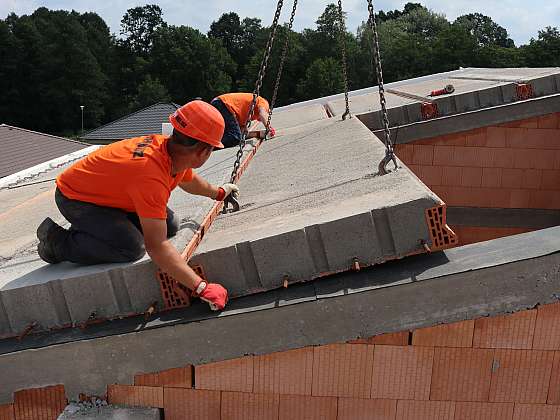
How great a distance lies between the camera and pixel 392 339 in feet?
8.81

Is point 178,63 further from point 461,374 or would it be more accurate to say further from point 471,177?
point 461,374

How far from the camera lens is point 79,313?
9.52ft

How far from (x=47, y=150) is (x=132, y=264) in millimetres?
16243

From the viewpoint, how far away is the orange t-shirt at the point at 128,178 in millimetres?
2604

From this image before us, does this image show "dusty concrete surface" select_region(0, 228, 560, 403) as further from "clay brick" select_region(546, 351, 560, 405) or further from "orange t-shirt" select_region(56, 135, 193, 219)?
"orange t-shirt" select_region(56, 135, 193, 219)

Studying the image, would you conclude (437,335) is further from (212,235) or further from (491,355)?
(212,235)

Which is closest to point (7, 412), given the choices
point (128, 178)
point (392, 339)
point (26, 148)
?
point (128, 178)

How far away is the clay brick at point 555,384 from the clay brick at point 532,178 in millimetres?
4496

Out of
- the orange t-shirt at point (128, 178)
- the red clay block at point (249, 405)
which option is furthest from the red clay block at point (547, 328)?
the orange t-shirt at point (128, 178)

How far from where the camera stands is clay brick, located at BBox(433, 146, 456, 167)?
6684 mm

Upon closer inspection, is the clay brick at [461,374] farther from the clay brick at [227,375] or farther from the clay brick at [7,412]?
the clay brick at [7,412]

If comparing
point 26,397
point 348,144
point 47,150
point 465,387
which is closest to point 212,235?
point 26,397

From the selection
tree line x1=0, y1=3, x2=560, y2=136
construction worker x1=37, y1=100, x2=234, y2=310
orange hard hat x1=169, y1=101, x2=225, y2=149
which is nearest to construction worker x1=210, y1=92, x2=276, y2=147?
construction worker x1=37, y1=100, x2=234, y2=310

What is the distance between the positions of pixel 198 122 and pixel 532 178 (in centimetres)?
551
